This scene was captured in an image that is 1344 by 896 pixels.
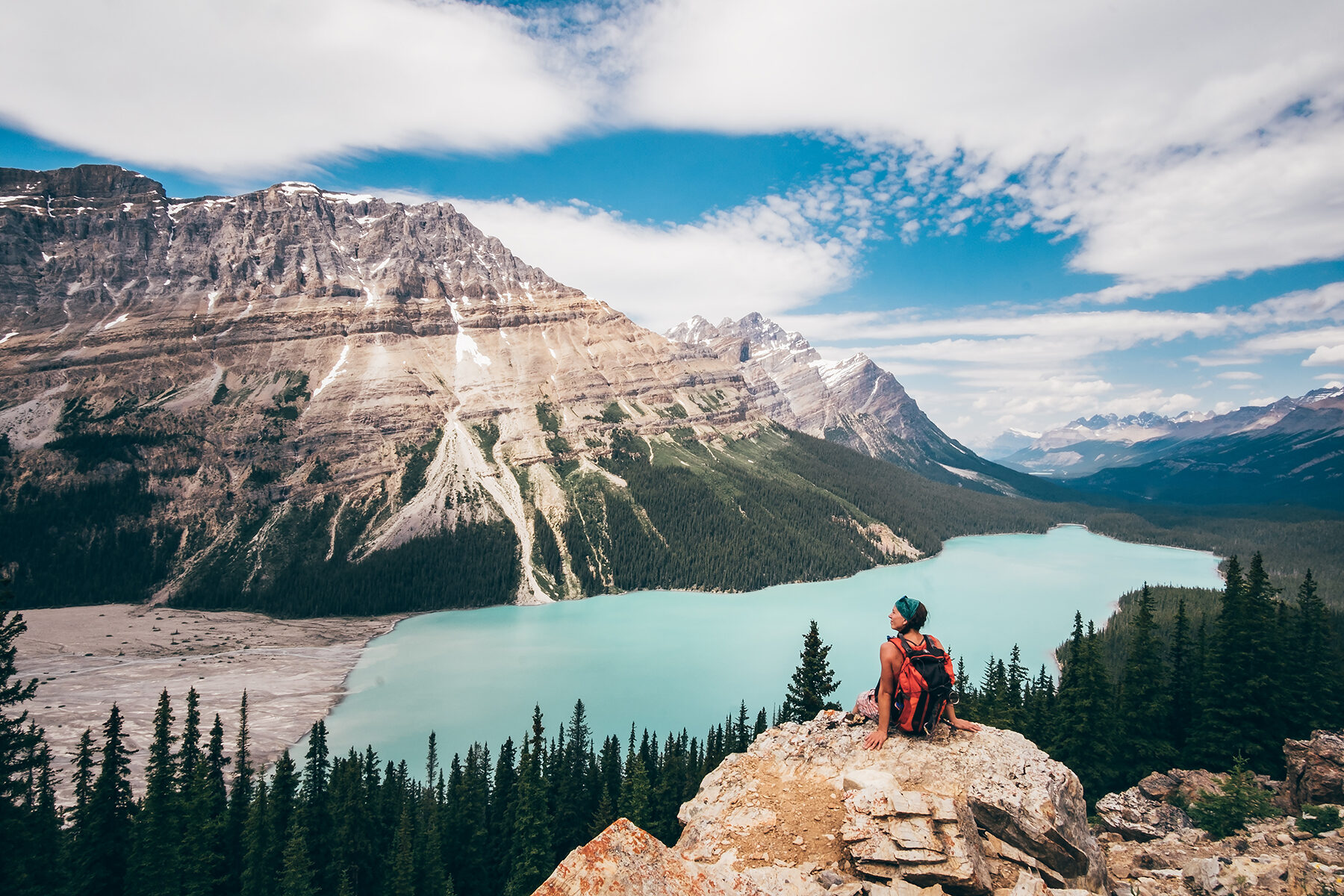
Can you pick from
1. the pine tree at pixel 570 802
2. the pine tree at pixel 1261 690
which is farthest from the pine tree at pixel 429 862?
the pine tree at pixel 1261 690

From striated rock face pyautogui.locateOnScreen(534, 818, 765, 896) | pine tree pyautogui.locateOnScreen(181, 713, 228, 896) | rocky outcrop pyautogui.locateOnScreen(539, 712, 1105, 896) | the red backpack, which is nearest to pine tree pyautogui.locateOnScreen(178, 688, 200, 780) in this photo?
pine tree pyautogui.locateOnScreen(181, 713, 228, 896)

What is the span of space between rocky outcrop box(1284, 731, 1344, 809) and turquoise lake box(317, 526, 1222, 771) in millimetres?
38920

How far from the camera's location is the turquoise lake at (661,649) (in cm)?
6988

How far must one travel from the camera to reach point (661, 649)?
95188 mm

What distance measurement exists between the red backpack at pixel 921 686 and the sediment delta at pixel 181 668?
2708 inches

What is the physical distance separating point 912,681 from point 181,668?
10765 centimetres

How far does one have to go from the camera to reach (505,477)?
159875 millimetres

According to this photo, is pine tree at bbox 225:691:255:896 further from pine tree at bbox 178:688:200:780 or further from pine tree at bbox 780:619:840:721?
pine tree at bbox 780:619:840:721

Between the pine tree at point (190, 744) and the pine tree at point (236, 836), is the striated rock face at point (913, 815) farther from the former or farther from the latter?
the pine tree at point (190, 744)

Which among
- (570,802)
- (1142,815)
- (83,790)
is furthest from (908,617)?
(83,790)

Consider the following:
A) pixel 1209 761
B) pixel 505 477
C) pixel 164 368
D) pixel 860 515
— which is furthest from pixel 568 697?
pixel 164 368

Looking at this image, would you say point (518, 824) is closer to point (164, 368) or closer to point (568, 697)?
point (568, 697)

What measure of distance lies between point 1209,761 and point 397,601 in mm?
123619

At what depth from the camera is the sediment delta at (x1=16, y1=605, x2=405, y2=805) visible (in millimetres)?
65875
